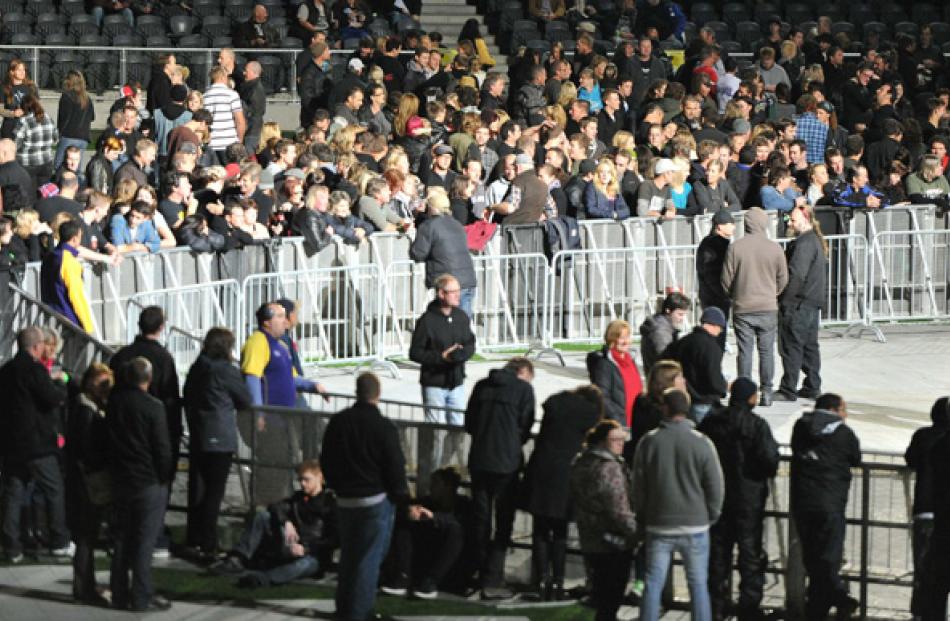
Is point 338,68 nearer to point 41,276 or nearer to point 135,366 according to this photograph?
point 41,276

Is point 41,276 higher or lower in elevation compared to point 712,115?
lower

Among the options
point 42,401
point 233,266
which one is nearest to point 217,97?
point 233,266

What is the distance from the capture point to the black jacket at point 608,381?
13.3 m

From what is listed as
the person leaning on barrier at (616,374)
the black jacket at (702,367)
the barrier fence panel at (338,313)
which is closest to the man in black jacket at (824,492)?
the person leaning on barrier at (616,374)

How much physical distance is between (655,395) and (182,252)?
6.17 meters

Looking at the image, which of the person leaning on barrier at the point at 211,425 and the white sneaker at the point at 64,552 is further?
the white sneaker at the point at 64,552

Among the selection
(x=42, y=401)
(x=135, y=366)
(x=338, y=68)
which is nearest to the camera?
(x=135, y=366)

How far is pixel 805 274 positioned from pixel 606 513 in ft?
20.3

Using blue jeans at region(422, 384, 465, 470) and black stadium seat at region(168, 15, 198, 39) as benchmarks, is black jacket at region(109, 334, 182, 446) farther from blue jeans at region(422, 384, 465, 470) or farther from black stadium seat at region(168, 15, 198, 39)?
black stadium seat at region(168, 15, 198, 39)

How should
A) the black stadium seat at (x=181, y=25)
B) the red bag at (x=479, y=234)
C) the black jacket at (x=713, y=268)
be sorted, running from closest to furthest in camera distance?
the black jacket at (x=713, y=268)
the red bag at (x=479, y=234)
the black stadium seat at (x=181, y=25)

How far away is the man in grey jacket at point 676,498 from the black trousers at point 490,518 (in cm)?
107

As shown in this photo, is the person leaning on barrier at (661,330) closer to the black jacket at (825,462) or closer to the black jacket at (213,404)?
the black jacket at (825,462)

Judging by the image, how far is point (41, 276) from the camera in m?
15.6

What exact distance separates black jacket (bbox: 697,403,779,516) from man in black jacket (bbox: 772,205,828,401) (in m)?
5.49
